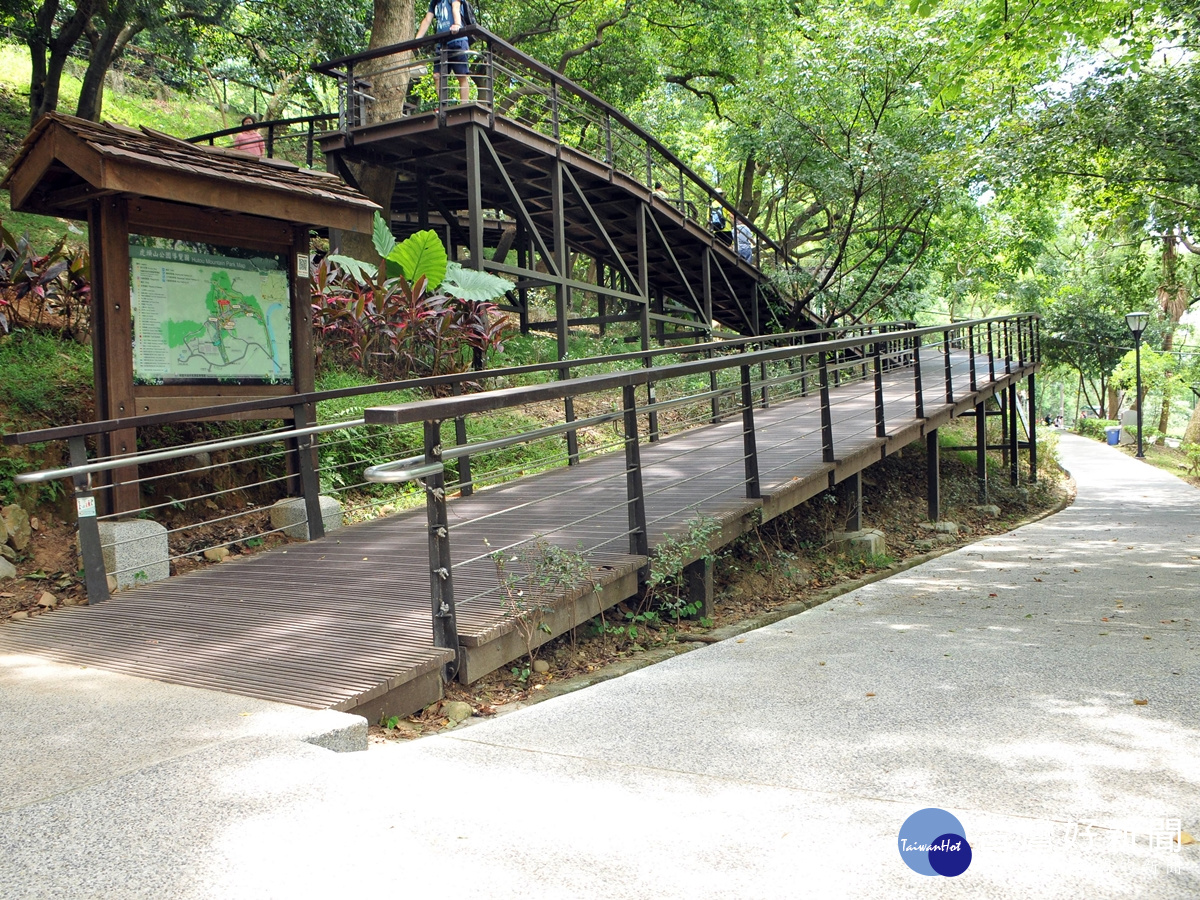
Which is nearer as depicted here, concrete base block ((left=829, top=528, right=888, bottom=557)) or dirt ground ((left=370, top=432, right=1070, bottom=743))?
dirt ground ((left=370, top=432, right=1070, bottom=743))

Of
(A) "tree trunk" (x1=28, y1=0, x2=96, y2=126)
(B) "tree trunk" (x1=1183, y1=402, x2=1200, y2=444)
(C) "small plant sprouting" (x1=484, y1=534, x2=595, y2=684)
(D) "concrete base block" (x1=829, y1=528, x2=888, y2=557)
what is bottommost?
(B) "tree trunk" (x1=1183, y1=402, x2=1200, y2=444)

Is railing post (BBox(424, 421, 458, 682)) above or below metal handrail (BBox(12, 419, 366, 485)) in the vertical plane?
below

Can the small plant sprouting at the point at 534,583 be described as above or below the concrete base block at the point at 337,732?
above

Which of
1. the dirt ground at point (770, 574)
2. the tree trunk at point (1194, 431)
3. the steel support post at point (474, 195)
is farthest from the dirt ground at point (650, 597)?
the tree trunk at point (1194, 431)

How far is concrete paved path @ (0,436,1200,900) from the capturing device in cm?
210

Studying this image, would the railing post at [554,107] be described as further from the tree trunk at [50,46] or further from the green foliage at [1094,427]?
the green foliage at [1094,427]

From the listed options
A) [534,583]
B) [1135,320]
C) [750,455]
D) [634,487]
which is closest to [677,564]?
[634,487]

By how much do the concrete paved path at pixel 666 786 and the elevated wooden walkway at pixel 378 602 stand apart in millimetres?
303

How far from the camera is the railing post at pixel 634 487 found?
5137 millimetres

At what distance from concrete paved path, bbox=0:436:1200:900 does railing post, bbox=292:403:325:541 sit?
252 centimetres

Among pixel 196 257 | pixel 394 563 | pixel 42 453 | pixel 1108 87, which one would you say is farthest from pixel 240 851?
pixel 1108 87

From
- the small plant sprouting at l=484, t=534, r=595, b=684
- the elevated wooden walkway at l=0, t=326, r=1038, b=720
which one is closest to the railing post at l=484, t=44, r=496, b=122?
the elevated wooden walkway at l=0, t=326, r=1038, b=720

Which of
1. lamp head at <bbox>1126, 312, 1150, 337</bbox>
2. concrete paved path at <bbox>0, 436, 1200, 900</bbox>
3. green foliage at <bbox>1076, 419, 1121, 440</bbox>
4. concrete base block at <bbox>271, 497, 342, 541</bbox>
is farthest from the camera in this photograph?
green foliage at <bbox>1076, 419, 1121, 440</bbox>

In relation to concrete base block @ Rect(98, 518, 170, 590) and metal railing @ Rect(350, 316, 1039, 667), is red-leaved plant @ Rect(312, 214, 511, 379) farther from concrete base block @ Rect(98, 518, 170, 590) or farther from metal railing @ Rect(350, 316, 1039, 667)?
concrete base block @ Rect(98, 518, 170, 590)
